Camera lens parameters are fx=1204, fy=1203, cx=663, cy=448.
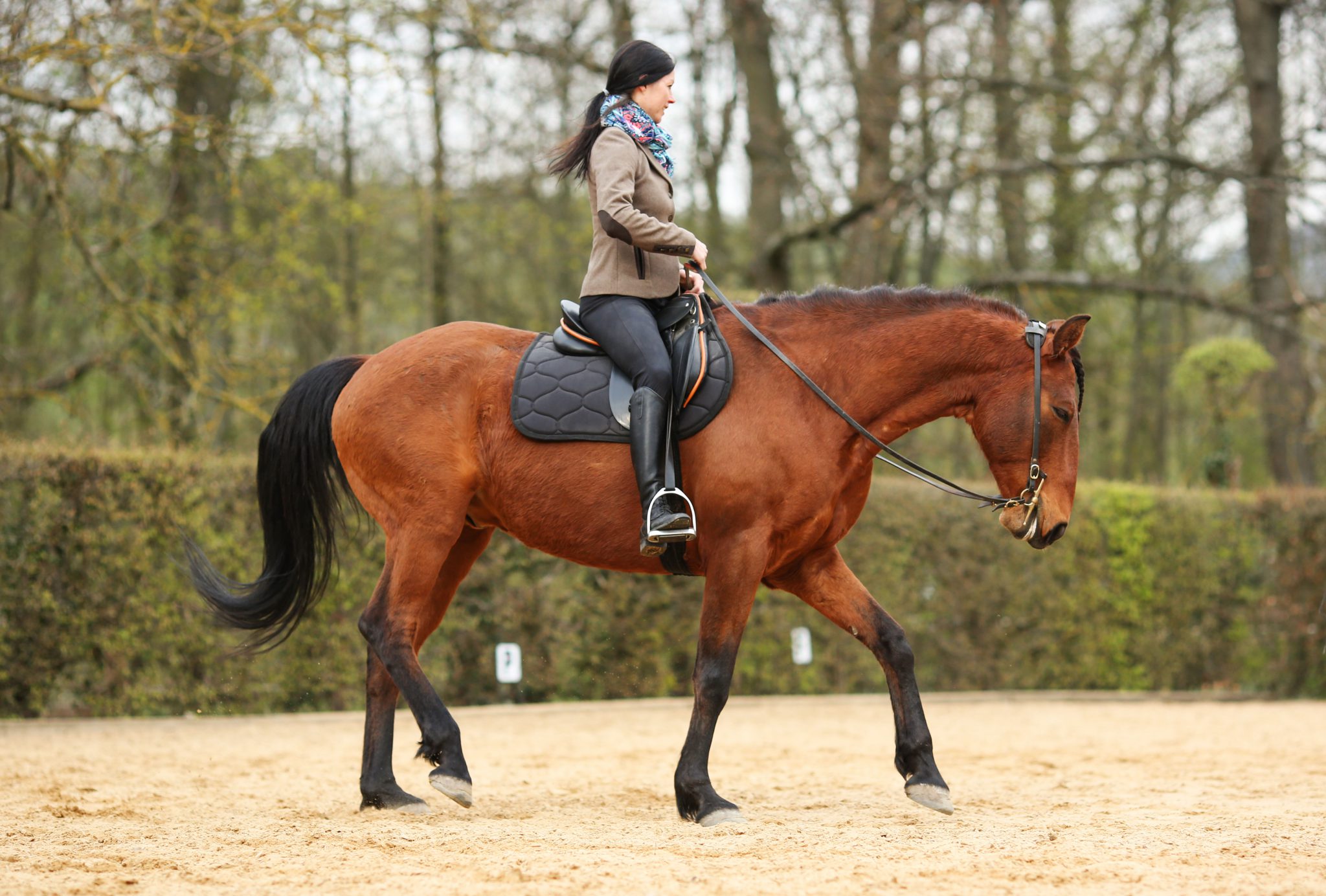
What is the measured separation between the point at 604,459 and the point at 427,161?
15168 millimetres

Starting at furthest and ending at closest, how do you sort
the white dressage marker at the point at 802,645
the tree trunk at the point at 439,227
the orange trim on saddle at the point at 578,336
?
the tree trunk at the point at 439,227
the white dressage marker at the point at 802,645
the orange trim on saddle at the point at 578,336

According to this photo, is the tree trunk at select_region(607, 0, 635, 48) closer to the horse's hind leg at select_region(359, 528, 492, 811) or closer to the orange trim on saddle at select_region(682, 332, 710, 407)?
the orange trim on saddle at select_region(682, 332, 710, 407)

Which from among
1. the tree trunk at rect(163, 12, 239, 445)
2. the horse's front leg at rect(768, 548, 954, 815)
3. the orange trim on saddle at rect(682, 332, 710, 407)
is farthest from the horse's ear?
the tree trunk at rect(163, 12, 239, 445)

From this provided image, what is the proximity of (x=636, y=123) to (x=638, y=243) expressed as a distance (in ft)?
1.86

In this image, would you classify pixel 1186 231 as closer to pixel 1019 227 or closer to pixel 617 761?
pixel 1019 227

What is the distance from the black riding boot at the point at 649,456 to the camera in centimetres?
483

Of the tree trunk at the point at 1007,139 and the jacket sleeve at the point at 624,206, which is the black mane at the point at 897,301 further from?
the tree trunk at the point at 1007,139

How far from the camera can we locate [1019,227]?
19047 millimetres

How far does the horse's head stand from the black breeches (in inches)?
55.7

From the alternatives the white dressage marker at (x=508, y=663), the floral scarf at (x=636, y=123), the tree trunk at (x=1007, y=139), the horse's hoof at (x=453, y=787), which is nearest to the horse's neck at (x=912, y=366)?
the floral scarf at (x=636, y=123)

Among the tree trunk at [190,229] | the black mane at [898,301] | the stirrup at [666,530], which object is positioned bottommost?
the stirrup at [666,530]

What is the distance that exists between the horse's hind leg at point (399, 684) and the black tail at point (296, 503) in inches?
25.9

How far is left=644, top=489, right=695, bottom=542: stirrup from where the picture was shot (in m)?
4.78

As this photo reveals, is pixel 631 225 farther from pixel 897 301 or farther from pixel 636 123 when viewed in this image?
pixel 897 301
